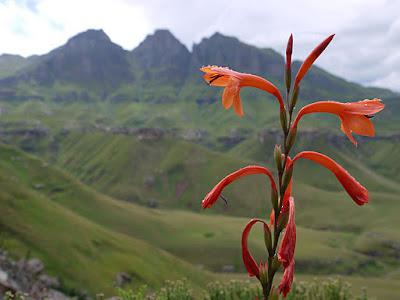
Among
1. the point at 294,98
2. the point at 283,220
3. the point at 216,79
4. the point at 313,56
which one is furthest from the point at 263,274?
the point at 313,56

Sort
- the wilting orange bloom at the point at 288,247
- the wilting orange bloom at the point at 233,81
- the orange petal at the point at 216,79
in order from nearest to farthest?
1. the wilting orange bloom at the point at 288,247
2. the wilting orange bloom at the point at 233,81
3. the orange petal at the point at 216,79

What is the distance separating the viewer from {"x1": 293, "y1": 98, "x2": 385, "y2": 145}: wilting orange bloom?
5.58 meters

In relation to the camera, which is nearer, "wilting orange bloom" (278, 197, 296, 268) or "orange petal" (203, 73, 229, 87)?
"wilting orange bloom" (278, 197, 296, 268)

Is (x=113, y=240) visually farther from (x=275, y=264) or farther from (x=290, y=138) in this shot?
(x=290, y=138)

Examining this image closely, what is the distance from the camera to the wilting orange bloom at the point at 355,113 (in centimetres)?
558

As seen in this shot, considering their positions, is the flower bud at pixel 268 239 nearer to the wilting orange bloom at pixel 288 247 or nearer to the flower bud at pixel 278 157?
the wilting orange bloom at pixel 288 247

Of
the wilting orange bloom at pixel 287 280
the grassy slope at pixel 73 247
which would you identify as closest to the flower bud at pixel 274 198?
the wilting orange bloom at pixel 287 280

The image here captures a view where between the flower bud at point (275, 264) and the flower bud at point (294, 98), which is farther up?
the flower bud at point (294, 98)

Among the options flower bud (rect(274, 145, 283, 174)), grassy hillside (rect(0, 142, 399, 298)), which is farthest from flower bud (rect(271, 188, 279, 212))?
grassy hillside (rect(0, 142, 399, 298))

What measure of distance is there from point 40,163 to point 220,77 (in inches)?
7184

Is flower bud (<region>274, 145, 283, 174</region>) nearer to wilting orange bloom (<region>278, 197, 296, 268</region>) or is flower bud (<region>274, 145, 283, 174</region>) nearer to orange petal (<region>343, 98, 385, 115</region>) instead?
wilting orange bloom (<region>278, 197, 296, 268</region>)

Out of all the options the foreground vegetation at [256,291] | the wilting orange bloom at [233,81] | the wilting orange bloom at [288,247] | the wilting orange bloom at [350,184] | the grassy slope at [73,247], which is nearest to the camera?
the wilting orange bloom at [288,247]

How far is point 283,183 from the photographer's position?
5.45 metres

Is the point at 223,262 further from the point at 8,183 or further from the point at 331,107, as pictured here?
the point at 331,107
